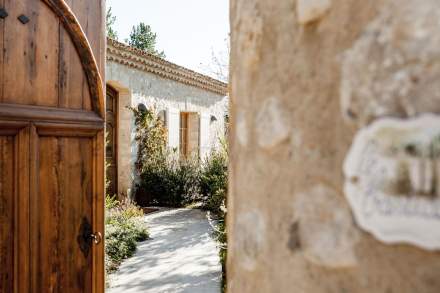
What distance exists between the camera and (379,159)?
0.60 metres

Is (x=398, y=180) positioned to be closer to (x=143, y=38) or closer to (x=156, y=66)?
(x=156, y=66)

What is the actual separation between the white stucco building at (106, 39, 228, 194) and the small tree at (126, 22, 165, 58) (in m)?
14.9

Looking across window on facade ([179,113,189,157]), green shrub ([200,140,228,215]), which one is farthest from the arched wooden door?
window on facade ([179,113,189,157])

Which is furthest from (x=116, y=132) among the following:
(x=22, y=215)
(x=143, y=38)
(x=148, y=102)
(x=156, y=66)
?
(x=143, y=38)

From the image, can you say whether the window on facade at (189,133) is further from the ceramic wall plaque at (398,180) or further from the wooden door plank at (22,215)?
the ceramic wall plaque at (398,180)

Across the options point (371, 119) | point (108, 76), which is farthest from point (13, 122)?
point (108, 76)

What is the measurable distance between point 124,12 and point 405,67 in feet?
90.1

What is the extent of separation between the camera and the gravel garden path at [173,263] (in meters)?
4.39

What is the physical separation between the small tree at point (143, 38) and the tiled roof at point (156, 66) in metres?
14.5

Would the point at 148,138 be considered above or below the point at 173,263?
above

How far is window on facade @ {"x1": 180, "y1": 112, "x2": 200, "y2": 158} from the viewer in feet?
37.1

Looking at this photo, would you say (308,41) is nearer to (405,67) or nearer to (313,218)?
(405,67)

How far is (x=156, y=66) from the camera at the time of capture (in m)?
9.33

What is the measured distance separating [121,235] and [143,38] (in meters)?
21.8
